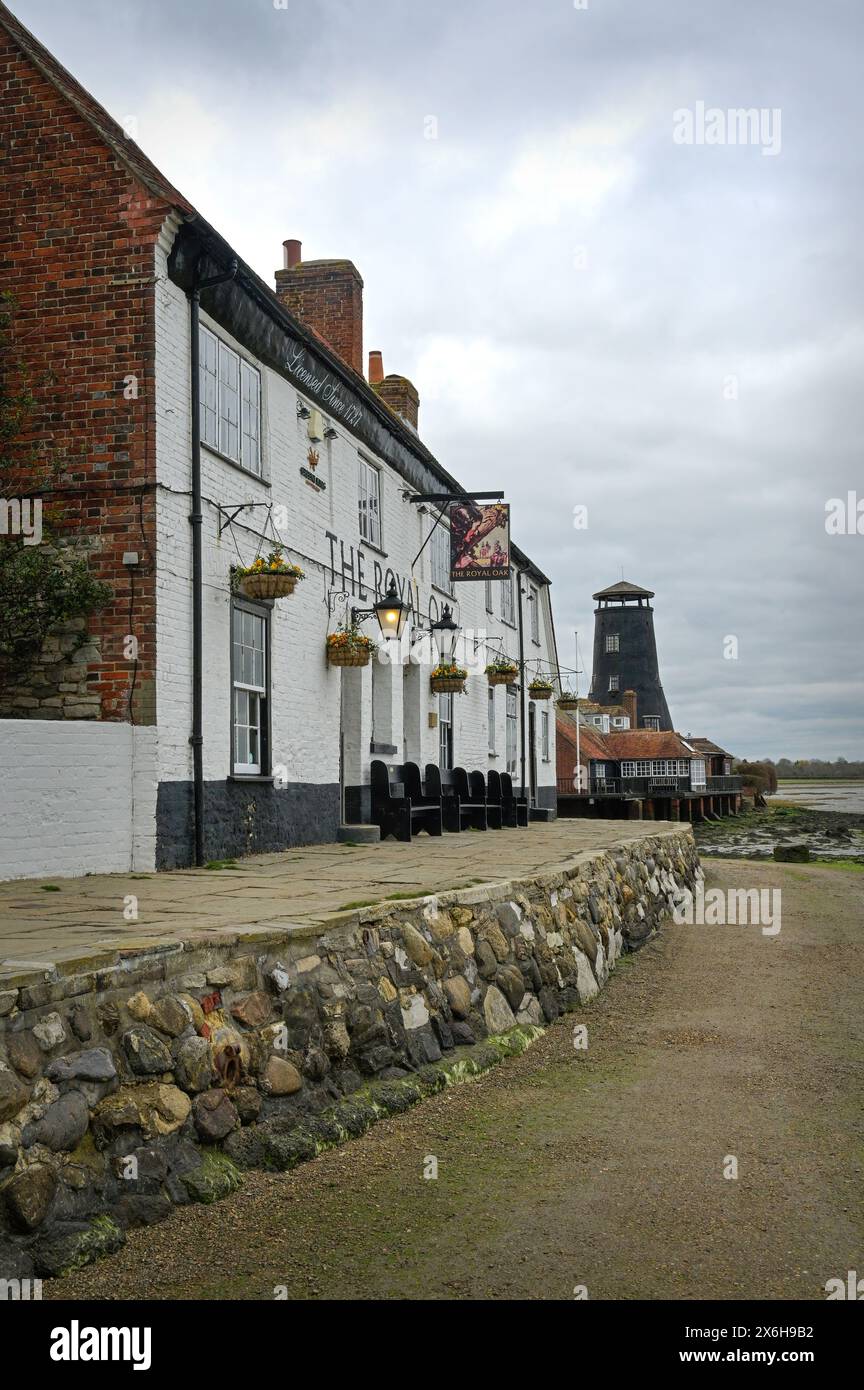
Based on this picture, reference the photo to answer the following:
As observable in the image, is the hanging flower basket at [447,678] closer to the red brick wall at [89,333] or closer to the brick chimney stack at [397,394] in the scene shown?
the brick chimney stack at [397,394]

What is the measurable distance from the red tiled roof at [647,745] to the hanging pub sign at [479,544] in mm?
44675

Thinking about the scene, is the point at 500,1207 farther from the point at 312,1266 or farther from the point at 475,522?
the point at 475,522

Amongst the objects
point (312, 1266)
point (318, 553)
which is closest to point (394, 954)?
point (312, 1266)

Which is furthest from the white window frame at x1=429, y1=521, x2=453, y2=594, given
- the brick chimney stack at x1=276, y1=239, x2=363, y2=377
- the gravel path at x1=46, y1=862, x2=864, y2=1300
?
the gravel path at x1=46, y1=862, x2=864, y2=1300

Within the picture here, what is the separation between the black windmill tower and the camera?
78125 millimetres

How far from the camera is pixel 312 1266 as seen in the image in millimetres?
4492

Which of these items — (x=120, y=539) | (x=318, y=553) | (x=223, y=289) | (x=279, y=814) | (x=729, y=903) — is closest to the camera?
(x=120, y=539)

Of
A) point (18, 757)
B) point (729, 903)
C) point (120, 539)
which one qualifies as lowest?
point (729, 903)

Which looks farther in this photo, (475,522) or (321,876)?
(475,522)

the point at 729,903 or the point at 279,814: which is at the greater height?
the point at 279,814

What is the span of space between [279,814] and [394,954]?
20.5 ft

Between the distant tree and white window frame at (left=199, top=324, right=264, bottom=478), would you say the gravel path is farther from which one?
the distant tree

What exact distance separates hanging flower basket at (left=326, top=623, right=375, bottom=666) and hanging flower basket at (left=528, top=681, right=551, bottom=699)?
12.8 meters

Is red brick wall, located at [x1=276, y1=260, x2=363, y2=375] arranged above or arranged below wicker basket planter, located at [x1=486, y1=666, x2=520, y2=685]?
above
